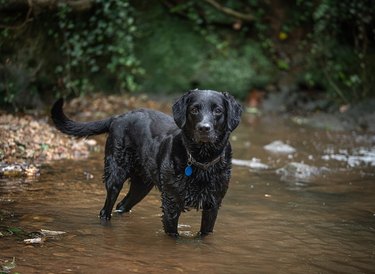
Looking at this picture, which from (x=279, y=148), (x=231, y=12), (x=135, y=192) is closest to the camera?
(x=135, y=192)

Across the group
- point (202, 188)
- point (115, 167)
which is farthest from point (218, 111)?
point (115, 167)

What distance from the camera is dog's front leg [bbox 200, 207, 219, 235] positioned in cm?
533

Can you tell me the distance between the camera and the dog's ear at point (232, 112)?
17.2ft

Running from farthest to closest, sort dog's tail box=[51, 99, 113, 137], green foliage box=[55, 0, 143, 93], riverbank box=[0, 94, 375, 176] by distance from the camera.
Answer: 1. green foliage box=[55, 0, 143, 93]
2. riverbank box=[0, 94, 375, 176]
3. dog's tail box=[51, 99, 113, 137]

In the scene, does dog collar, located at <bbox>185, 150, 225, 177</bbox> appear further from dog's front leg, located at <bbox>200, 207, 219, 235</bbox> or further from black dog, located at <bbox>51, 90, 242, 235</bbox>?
dog's front leg, located at <bbox>200, 207, 219, 235</bbox>

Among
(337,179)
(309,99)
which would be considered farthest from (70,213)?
(309,99)

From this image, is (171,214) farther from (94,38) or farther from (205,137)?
(94,38)

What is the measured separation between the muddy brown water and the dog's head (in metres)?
1.03

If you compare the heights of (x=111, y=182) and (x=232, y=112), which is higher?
(x=232, y=112)

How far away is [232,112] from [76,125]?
2134 millimetres

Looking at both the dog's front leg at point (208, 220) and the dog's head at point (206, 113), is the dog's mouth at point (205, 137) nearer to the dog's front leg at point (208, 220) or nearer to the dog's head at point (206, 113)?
the dog's head at point (206, 113)

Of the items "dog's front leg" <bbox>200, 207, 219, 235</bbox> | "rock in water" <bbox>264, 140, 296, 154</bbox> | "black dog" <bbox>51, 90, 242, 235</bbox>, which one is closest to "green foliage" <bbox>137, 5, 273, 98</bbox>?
"rock in water" <bbox>264, 140, 296, 154</bbox>

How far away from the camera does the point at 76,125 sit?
654 cm

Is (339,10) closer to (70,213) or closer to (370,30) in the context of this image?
(370,30)
